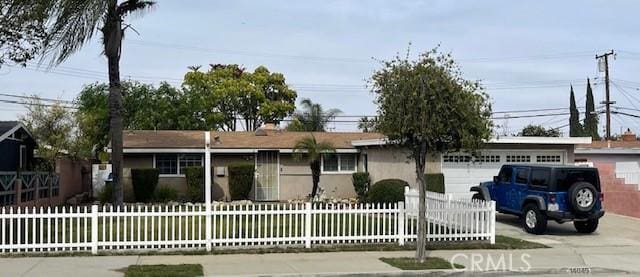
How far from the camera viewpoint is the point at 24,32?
16.9 meters

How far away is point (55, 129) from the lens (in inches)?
1465

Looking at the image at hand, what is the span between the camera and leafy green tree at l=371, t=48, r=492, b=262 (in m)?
12.4

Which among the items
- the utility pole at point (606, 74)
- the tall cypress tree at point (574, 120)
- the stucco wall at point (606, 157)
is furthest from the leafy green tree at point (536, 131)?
the stucco wall at point (606, 157)

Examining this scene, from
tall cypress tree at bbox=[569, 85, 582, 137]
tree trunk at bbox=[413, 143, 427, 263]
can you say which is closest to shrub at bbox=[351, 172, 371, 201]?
tree trunk at bbox=[413, 143, 427, 263]

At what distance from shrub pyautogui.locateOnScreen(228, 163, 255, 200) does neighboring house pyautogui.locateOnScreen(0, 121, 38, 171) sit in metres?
7.74

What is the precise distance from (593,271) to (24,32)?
13593 millimetres

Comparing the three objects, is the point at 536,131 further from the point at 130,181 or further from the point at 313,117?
the point at 130,181

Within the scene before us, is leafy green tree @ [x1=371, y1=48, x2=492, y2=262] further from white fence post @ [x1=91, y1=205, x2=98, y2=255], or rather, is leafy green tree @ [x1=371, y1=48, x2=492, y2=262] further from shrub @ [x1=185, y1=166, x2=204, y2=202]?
shrub @ [x1=185, y1=166, x2=204, y2=202]

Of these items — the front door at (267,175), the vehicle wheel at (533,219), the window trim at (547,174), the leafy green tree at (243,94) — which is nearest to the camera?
the vehicle wheel at (533,219)

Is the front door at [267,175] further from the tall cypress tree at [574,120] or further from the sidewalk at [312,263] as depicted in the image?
the tall cypress tree at [574,120]

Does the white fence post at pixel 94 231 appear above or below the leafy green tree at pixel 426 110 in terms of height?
below

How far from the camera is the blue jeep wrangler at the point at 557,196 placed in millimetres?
17594

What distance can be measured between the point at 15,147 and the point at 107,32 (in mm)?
8173

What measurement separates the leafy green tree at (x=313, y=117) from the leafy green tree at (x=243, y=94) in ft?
27.7
